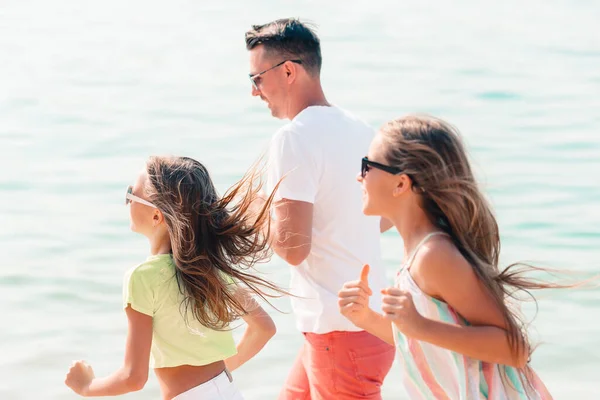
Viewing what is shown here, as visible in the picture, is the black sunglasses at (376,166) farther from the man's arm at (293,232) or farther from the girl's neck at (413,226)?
the man's arm at (293,232)

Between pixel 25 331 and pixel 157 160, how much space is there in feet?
12.3

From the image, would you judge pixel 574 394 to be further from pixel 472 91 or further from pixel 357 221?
pixel 472 91

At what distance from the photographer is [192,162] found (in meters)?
3.53

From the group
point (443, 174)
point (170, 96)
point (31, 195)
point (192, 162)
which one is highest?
point (170, 96)

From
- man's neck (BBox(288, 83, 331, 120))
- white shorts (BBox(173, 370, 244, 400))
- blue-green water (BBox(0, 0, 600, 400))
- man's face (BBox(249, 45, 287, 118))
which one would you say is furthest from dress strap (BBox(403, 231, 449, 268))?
man's face (BBox(249, 45, 287, 118))

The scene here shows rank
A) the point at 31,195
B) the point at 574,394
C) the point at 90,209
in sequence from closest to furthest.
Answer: the point at 574,394 < the point at 90,209 < the point at 31,195

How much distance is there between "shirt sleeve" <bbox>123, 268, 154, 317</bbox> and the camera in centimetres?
330

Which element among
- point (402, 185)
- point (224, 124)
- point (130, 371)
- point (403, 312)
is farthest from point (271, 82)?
point (224, 124)

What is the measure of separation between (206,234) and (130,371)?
0.51 meters

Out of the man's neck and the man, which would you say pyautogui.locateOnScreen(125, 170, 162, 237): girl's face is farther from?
the man's neck

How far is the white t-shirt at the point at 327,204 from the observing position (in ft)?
12.1

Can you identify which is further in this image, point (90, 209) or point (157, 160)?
point (90, 209)

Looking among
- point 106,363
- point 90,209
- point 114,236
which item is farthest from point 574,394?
point 90,209

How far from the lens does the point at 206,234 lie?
11.5 feet
